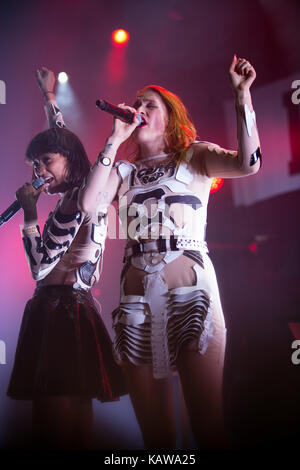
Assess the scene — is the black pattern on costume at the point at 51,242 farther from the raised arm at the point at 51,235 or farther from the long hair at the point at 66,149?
the long hair at the point at 66,149

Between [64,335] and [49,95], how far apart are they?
47.7 inches

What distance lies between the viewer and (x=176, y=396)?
1759 millimetres

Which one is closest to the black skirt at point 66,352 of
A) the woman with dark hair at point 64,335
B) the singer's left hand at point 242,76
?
the woman with dark hair at point 64,335

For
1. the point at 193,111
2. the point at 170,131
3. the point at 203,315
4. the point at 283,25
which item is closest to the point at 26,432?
the point at 203,315

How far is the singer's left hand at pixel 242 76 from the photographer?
1.51 metres

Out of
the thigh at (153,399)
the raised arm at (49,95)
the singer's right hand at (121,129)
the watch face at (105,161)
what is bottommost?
the thigh at (153,399)

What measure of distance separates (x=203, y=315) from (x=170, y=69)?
1.43 m

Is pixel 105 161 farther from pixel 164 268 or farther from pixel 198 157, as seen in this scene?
pixel 164 268

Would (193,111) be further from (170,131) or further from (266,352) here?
(266,352)

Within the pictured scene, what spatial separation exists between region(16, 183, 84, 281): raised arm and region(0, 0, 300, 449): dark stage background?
0.24ft

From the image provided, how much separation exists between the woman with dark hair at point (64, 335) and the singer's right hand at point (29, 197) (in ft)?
0.16

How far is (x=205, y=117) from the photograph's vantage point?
2.23 m

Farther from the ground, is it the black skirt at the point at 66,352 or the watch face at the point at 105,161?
the watch face at the point at 105,161

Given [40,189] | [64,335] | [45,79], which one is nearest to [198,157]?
[40,189]
